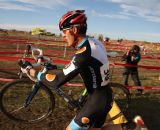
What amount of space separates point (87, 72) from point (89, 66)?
0.08m

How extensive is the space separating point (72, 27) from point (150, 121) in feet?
15.5

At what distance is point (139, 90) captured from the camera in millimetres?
11203

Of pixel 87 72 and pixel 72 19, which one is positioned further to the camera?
pixel 72 19

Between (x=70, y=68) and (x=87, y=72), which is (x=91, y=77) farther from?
(x=70, y=68)

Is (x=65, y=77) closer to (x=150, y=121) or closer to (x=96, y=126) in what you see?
(x=96, y=126)

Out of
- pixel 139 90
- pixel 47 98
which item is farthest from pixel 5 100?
pixel 139 90

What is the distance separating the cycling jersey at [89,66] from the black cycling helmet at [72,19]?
0.78 feet

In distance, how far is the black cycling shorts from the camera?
13.0ft

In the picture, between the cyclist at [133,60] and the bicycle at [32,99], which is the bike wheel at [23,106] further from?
the cyclist at [133,60]

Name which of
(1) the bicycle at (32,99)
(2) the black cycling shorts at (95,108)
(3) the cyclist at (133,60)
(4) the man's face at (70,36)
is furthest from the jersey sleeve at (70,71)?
(3) the cyclist at (133,60)

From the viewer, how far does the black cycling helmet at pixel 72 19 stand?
4.07 m

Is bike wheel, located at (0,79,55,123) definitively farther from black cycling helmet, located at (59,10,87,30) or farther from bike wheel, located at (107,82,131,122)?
black cycling helmet, located at (59,10,87,30)

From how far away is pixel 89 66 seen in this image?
387 cm

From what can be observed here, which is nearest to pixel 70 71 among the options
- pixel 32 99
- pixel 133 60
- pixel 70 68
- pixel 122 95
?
pixel 70 68
